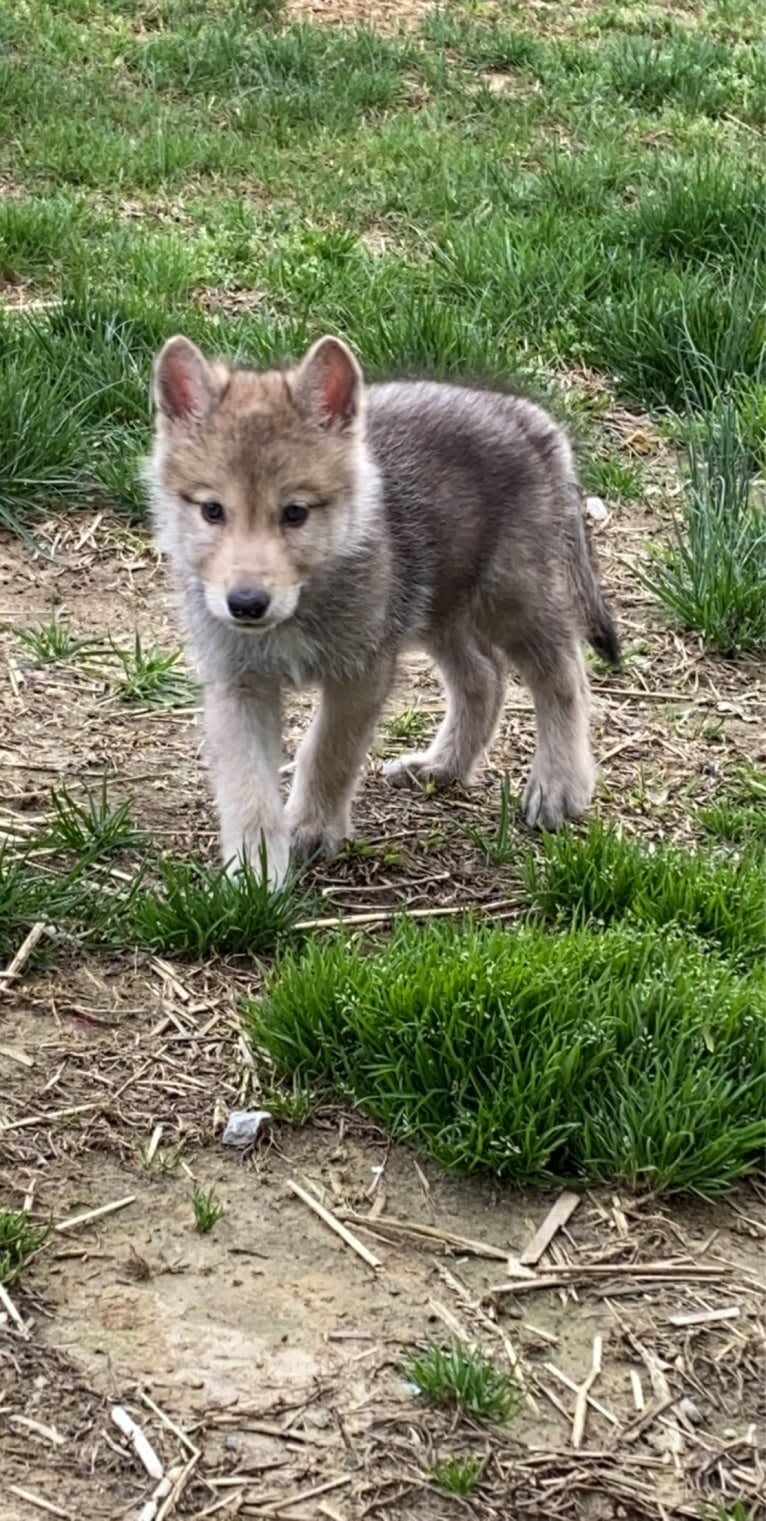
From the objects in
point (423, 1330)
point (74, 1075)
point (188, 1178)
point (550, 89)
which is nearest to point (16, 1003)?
point (74, 1075)

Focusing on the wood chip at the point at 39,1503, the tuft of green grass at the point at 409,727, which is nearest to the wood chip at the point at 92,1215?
the wood chip at the point at 39,1503

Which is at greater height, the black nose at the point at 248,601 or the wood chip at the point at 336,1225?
the black nose at the point at 248,601

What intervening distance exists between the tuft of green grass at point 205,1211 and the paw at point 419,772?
1864 mm

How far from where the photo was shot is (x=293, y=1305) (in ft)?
10.1

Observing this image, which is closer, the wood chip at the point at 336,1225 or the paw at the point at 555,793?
the wood chip at the point at 336,1225

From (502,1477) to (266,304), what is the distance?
5412 millimetres

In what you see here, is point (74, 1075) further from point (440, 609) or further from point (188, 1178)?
point (440, 609)

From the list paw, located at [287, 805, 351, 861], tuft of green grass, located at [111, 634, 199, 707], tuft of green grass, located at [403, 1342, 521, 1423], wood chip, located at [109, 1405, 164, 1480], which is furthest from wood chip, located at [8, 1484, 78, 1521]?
tuft of green grass, located at [111, 634, 199, 707]

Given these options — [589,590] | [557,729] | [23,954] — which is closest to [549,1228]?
A: [23,954]

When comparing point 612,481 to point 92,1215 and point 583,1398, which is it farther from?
point 583,1398

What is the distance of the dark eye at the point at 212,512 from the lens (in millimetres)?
4109

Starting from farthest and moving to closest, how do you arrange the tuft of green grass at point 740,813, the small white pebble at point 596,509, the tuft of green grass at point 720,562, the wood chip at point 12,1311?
the small white pebble at point 596,509
the tuft of green grass at point 720,562
the tuft of green grass at point 740,813
the wood chip at point 12,1311

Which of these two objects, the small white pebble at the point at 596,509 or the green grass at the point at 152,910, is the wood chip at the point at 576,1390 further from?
the small white pebble at the point at 596,509

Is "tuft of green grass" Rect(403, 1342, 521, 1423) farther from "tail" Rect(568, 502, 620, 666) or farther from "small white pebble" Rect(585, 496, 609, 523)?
"small white pebble" Rect(585, 496, 609, 523)
